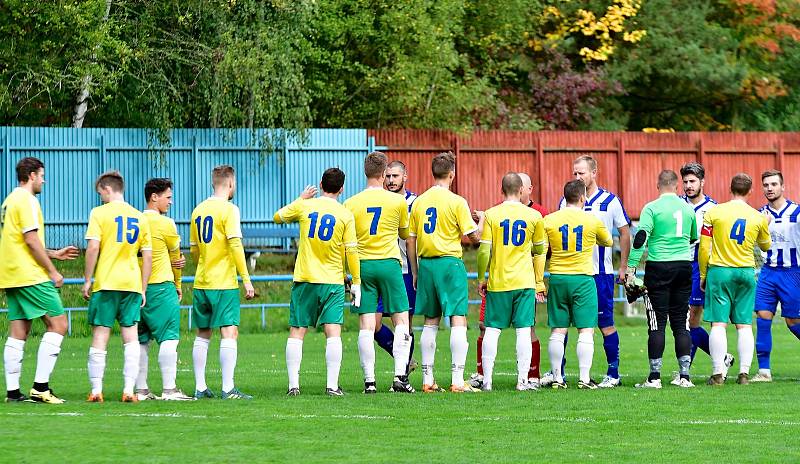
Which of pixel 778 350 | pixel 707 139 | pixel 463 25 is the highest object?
pixel 463 25

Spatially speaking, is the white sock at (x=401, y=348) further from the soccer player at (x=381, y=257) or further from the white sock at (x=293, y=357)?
the white sock at (x=293, y=357)

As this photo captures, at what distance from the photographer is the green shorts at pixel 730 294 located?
1451cm

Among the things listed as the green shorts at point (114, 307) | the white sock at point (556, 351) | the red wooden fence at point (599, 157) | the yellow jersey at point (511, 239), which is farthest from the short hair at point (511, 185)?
the red wooden fence at point (599, 157)

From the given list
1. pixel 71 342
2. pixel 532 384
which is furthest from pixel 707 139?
pixel 532 384

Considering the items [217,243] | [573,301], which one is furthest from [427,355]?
[217,243]

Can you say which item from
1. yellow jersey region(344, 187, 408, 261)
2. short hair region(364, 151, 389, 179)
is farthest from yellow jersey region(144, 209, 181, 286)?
short hair region(364, 151, 389, 179)

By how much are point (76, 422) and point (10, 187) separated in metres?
17.4

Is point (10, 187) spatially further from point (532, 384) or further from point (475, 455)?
point (475, 455)

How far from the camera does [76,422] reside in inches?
423

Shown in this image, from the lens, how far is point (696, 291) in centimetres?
1536

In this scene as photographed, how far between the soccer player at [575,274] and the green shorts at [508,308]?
38 centimetres

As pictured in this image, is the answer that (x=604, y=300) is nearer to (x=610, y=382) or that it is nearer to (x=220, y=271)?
(x=610, y=382)

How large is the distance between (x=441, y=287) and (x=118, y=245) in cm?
312

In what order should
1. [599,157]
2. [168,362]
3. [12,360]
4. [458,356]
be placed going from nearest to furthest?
1. [12,360]
2. [168,362]
3. [458,356]
4. [599,157]
